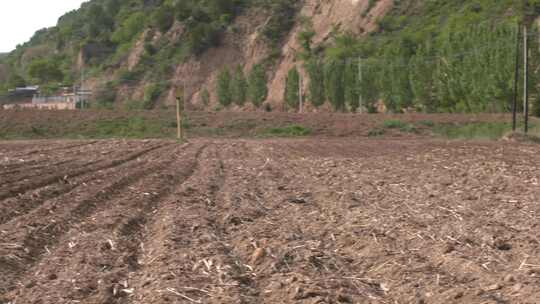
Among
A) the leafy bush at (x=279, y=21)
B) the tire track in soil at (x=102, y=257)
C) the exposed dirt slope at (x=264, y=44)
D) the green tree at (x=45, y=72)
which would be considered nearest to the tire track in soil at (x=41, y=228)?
the tire track in soil at (x=102, y=257)

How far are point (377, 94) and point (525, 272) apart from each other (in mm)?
61726

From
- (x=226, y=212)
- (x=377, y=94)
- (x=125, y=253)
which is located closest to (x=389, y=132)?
(x=377, y=94)

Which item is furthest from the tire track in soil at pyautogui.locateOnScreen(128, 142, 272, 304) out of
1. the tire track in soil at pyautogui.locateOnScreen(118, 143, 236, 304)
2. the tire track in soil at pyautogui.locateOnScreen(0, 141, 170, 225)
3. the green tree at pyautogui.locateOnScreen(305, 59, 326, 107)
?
the green tree at pyautogui.locateOnScreen(305, 59, 326, 107)

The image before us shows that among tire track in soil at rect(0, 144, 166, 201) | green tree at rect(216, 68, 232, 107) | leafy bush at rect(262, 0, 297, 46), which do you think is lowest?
tire track in soil at rect(0, 144, 166, 201)

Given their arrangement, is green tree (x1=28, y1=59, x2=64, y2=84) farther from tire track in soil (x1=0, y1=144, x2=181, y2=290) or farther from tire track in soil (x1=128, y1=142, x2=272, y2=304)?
tire track in soil (x1=128, y1=142, x2=272, y2=304)

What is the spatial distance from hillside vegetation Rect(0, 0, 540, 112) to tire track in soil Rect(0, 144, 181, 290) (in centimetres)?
4271

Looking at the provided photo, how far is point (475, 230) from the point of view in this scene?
8422mm

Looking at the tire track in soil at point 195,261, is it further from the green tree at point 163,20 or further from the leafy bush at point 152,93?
the green tree at point 163,20

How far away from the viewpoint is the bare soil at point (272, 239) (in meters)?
6.08

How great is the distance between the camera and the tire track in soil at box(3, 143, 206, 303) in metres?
6.13

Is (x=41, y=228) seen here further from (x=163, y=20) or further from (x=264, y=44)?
(x=163, y=20)

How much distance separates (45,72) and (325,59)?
79974 millimetres

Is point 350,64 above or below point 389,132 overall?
above

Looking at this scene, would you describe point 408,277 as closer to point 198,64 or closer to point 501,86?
point 501,86
